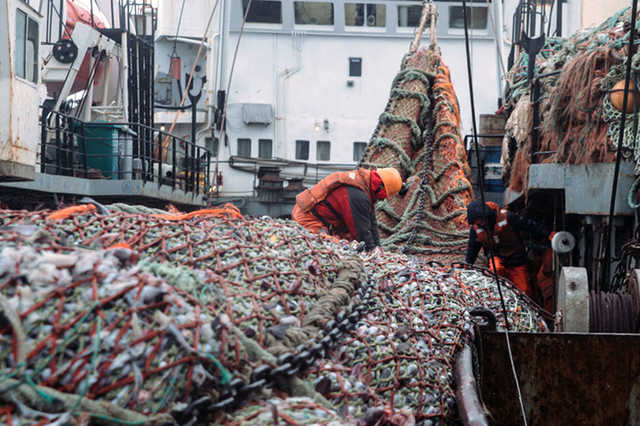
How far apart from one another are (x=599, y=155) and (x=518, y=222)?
4.72 ft

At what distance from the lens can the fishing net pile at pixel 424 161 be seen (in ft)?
29.5

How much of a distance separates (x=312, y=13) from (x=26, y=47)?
13577 mm

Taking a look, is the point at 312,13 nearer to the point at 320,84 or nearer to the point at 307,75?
the point at 307,75

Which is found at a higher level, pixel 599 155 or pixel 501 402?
pixel 599 155

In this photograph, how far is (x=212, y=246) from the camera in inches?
104

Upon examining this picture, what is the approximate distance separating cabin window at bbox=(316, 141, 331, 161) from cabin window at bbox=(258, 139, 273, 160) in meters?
1.39

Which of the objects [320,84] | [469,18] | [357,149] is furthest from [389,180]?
[469,18]

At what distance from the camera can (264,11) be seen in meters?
20.5

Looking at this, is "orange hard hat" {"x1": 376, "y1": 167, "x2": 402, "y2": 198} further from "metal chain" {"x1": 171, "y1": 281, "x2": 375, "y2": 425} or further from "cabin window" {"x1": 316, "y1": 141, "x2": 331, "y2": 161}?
"cabin window" {"x1": 316, "y1": 141, "x2": 331, "y2": 161}

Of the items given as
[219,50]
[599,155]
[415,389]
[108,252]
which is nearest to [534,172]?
[599,155]

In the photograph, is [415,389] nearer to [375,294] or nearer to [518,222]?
[375,294]

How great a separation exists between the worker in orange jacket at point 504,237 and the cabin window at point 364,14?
13.8 metres

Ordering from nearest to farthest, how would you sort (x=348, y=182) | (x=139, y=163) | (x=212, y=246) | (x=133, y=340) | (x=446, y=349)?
(x=133, y=340) → (x=212, y=246) → (x=446, y=349) → (x=348, y=182) → (x=139, y=163)

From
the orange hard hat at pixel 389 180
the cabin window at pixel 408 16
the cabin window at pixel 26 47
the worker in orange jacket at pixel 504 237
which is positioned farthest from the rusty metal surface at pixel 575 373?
the cabin window at pixel 408 16
